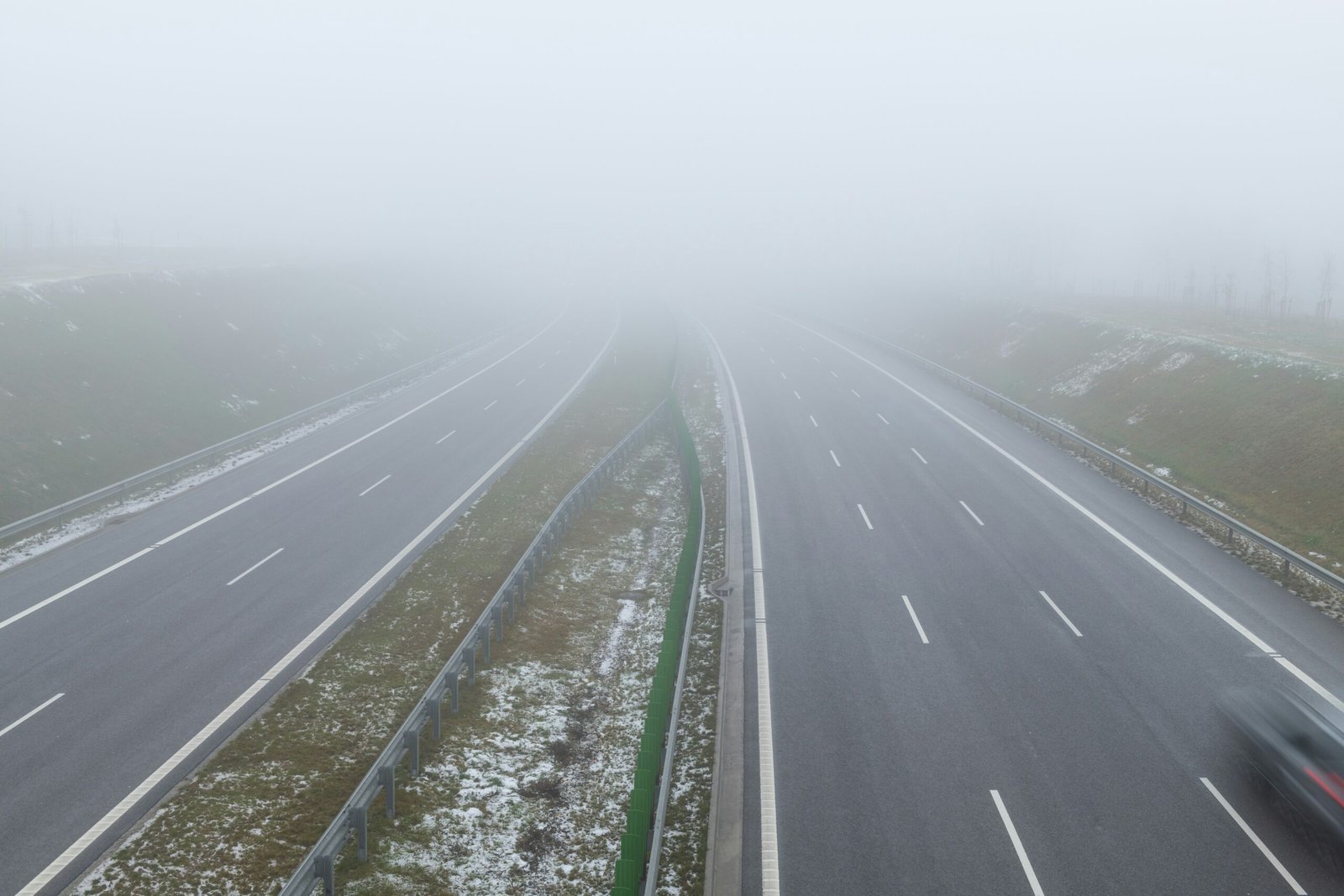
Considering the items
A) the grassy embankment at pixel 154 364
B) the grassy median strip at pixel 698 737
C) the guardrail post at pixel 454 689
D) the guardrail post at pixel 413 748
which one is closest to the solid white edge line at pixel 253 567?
the guardrail post at pixel 454 689

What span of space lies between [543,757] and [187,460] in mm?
23295

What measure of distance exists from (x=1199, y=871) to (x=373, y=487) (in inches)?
1021

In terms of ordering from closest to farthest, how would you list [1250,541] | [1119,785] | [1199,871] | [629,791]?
[1199,871] → [1119,785] → [629,791] → [1250,541]

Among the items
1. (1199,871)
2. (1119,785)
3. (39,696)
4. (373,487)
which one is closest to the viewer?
(1199,871)

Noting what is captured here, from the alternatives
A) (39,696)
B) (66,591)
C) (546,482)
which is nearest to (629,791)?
(39,696)

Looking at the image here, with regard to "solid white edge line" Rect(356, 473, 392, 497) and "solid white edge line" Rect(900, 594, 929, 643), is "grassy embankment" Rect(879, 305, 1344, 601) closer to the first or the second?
"solid white edge line" Rect(900, 594, 929, 643)

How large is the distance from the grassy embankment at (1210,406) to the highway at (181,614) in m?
24.5

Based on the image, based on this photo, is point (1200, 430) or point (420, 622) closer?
point (420, 622)

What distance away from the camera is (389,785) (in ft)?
40.8

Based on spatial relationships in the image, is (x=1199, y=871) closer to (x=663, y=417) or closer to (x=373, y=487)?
(x=373, y=487)

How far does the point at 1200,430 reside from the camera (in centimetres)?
3078

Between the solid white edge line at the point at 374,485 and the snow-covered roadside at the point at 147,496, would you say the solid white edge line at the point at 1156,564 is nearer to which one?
the solid white edge line at the point at 374,485

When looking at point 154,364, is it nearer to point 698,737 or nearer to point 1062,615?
point 698,737

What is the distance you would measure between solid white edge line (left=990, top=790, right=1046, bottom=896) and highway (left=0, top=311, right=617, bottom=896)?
492 inches
